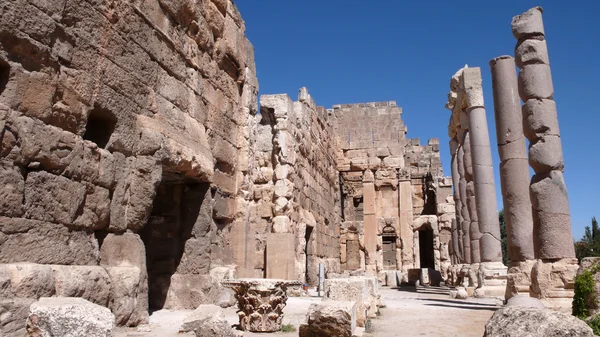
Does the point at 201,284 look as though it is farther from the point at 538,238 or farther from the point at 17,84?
the point at 538,238

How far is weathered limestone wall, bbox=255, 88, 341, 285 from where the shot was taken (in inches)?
531

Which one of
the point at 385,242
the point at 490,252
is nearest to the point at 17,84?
the point at 490,252

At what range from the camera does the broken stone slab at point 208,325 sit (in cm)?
482

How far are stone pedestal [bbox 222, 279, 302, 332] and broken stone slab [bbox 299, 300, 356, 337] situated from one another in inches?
26.1

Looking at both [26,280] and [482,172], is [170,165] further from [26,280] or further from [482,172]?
[482,172]

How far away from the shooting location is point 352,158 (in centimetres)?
2505

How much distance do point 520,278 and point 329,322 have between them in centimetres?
562

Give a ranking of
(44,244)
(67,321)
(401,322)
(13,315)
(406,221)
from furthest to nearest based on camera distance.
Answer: (406,221), (401,322), (44,244), (13,315), (67,321)

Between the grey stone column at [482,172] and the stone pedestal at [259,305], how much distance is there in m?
9.25

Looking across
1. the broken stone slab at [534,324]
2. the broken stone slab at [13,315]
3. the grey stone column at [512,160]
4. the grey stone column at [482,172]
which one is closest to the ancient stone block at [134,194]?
the broken stone slab at [13,315]

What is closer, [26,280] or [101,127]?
[26,280]

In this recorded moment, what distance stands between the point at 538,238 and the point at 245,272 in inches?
204

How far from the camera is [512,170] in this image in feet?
35.7

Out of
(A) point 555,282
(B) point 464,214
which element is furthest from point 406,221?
(A) point 555,282
